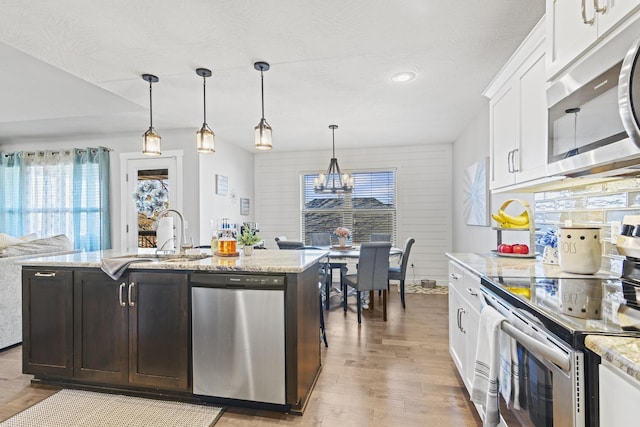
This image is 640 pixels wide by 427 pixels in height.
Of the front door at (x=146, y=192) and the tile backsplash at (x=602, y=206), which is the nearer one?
the tile backsplash at (x=602, y=206)

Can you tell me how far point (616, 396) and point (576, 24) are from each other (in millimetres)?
1415

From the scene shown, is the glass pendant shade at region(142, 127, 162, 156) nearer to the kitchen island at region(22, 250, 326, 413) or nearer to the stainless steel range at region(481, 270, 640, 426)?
the kitchen island at region(22, 250, 326, 413)

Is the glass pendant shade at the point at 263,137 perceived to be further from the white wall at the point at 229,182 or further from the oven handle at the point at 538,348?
the white wall at the point at 229,182

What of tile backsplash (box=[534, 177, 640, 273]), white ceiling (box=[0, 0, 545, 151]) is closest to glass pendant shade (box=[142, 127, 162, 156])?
white ceiling (box=[0, 0, 545, 151])

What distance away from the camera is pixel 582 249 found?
170cm

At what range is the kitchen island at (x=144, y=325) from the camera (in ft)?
6.55

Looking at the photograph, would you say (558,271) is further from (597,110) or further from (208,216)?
(208,216)

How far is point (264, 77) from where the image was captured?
9.43 ft

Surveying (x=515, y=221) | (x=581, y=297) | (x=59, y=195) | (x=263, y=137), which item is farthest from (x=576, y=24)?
(x=59, y=195)

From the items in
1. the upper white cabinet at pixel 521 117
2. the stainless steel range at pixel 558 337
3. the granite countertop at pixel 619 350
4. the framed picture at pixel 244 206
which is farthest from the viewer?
the framed picture at pixel 244 206

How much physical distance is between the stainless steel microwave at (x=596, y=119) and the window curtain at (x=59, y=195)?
551 centimetres

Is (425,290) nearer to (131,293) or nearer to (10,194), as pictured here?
(131,293)

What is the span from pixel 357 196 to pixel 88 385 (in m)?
4.73

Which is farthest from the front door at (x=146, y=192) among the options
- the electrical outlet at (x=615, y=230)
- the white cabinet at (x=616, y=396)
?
the white cabinet at (x=616, y=396)
